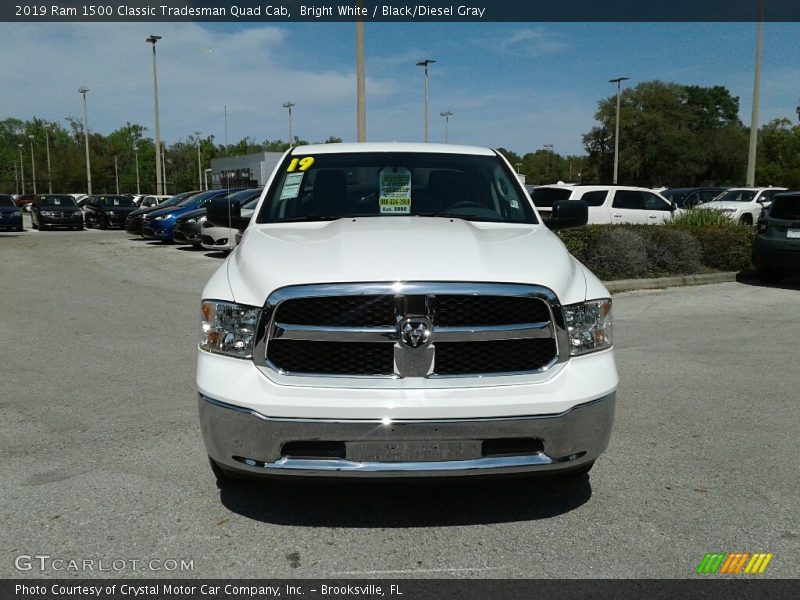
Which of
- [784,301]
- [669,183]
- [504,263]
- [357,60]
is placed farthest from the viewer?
[669,183]

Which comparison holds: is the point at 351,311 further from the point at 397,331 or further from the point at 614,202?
the point at 614,202

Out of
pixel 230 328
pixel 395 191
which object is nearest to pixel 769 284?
pixel 395 191

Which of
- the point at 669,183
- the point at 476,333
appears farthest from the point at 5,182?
the point at 476,333

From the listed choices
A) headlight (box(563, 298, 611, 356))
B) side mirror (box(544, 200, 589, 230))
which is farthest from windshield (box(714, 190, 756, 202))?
headlight (box(563, 298, 611, 356))

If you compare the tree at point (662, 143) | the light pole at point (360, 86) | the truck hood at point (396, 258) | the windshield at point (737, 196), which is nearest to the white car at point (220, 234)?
the light pole at point (360, 86)

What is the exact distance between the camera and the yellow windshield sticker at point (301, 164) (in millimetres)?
5051

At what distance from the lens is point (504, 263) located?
344 centimetres

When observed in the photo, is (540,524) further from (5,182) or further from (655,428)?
(5,182)

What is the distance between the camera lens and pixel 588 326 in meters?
3.47

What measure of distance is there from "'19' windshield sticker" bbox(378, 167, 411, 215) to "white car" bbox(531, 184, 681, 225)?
13.5m

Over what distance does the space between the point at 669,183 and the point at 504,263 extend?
217 feet

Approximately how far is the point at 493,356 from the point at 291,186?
2.22 meters

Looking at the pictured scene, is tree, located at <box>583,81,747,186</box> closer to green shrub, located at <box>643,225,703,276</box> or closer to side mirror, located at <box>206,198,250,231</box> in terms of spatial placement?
green shrub, located at <box>643,225,703,276</box>

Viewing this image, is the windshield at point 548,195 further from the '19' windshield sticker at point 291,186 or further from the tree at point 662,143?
the tree at point 662,143
